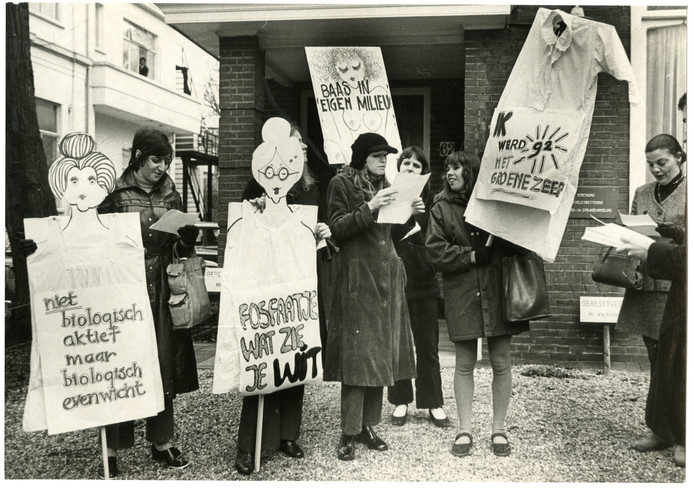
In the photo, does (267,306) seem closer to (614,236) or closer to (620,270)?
(614,236)

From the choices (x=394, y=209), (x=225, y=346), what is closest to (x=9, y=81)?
(x=225, y=346)

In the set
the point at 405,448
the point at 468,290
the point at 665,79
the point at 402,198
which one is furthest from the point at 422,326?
the point at 665,79

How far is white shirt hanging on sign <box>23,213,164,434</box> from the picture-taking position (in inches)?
121

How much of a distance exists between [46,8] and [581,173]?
434 centimetres

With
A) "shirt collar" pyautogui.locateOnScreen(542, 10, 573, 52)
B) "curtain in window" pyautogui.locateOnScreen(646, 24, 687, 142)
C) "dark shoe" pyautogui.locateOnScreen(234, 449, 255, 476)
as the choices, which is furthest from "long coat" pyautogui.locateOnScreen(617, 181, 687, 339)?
"dark shoe" pyautogui.locateOnScreen(234, 449, 255, 476)

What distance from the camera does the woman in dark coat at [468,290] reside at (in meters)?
3.36

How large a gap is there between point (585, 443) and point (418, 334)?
1.24m

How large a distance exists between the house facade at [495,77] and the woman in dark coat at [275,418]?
6.89ft

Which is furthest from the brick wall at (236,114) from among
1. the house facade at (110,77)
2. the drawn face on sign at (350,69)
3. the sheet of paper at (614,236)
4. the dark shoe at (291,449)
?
the sheet of paper at (614,236)

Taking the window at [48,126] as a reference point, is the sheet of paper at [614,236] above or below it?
below

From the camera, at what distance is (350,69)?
466cm

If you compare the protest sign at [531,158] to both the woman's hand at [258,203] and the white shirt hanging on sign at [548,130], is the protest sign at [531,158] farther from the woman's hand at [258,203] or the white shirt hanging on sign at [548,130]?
the woman's hand at [258,203]

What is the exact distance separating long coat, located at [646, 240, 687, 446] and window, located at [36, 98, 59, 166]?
Answer: 3.83m

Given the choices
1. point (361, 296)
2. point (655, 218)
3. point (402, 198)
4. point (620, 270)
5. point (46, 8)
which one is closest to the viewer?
point (402, 198)
